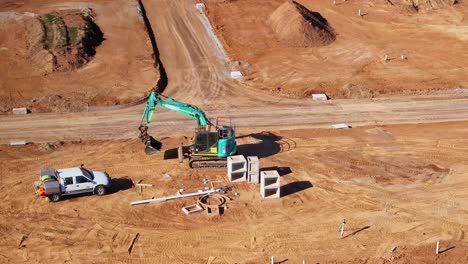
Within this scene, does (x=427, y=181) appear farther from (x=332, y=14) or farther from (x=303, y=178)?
(x=332, y=14)

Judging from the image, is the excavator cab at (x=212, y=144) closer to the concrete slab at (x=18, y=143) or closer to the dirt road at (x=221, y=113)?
the dirt road at (x=221, y=113)

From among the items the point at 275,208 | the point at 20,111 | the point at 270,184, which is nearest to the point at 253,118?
the point at 270,184

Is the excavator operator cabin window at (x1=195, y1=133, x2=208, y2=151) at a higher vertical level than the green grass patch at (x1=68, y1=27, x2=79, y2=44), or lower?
lower

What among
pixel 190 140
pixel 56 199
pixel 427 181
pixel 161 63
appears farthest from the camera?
pixel 161 63

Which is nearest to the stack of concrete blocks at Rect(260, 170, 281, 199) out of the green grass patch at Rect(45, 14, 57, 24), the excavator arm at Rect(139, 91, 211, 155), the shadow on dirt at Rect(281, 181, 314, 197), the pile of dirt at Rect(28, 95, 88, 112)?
the shadow on dirt at Rect(281, 181, 314, 197)

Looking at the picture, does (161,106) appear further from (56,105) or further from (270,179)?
(56,105)

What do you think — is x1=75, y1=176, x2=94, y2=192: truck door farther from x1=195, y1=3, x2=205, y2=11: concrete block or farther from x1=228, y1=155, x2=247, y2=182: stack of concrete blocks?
x1=195, y1=3, x2=205, y2=11: concrete block

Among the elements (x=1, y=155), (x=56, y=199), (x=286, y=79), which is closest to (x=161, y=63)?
(x=286, y=79)
